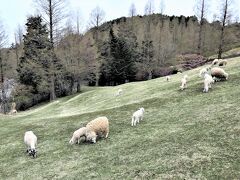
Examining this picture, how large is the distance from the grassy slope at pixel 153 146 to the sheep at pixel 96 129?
0.50 m

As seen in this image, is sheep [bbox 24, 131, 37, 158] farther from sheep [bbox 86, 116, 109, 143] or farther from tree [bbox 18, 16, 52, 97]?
tree [bbox 18, 16, 52, 97]

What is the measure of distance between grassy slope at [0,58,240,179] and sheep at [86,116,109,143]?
50cm

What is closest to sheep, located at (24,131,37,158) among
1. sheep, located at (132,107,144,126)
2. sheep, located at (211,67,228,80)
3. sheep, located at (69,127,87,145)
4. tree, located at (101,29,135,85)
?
sheep, located at (69,127,87,145)

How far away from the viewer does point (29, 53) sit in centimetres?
7369

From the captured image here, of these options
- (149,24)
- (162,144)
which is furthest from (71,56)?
(162,144)

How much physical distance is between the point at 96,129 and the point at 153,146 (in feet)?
13.9

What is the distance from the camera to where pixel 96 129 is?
2189cm

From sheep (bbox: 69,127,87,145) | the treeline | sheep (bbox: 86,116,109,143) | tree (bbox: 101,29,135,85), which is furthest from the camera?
tree (bbox: 101,29,135,85)

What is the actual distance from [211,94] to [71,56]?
175 ft

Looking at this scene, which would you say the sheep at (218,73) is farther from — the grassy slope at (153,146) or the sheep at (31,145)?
the sheep at (31,145)

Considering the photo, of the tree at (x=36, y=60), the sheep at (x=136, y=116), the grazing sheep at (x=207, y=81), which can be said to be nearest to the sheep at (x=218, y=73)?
the grazing sheep at (x=207, y=81)

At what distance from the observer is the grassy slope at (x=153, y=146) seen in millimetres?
16141

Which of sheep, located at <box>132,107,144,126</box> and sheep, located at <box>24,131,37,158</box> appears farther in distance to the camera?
sheep, located at <box>132,107,144,126</box>

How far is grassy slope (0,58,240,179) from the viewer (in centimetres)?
1614
